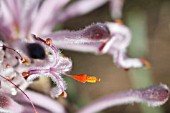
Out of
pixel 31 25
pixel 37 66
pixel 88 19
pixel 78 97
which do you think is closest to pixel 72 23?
pixel 88 19

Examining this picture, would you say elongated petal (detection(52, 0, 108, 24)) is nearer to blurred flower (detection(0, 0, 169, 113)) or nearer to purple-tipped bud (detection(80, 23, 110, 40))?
blurred flower (detection(0, 0, 169, 113))

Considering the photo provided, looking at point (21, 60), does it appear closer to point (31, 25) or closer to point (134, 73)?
point (31, 25)

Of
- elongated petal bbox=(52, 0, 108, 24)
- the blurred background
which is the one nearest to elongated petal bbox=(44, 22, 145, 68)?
elongated petal bbox=(52, 0, 108, 24)

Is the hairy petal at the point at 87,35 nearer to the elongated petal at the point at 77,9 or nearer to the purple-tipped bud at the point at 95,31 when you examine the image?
the purple-tipped bud at the point at 95,31

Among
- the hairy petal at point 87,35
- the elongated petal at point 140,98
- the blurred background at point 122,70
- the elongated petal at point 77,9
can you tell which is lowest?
the elongated petal at point 140,98

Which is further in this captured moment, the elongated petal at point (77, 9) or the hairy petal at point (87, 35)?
the elongated petal at point (77, 9)

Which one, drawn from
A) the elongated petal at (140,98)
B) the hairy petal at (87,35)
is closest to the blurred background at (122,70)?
the elongated petal at (140,98)

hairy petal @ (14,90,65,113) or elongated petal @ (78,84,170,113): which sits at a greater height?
hairy petal @ (14,90,65,113)

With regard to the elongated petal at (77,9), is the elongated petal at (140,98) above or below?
below
